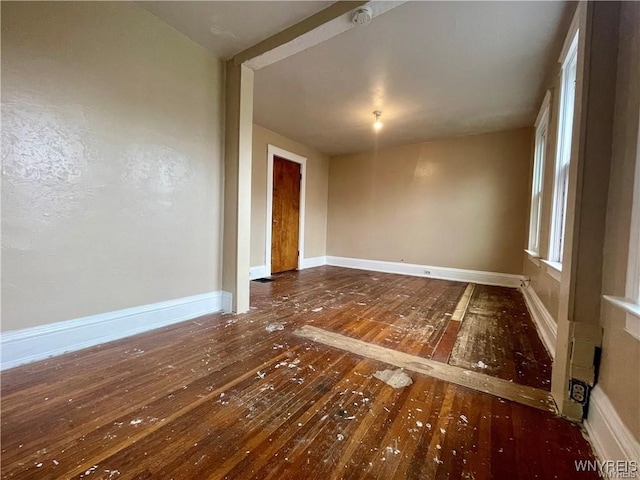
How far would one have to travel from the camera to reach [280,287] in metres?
3.96

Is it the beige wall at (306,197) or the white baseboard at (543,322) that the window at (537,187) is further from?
the beige wall at (306,197)

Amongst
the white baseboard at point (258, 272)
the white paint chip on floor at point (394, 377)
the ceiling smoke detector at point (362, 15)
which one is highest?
the ceiling smoke detector at point (362, 15)

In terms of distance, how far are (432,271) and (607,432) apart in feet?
13.4

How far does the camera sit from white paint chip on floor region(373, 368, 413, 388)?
5.12ft

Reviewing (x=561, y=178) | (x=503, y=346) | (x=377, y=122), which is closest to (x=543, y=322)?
(x=503, y=346)

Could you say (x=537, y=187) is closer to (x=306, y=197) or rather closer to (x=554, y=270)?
(x=554, y=270)

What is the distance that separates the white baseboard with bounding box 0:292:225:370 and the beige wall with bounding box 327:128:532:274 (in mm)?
3908

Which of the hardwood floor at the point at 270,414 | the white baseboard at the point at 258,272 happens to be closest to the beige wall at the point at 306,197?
the white baseboard at the point at 258,272

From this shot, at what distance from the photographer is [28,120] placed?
161 cm

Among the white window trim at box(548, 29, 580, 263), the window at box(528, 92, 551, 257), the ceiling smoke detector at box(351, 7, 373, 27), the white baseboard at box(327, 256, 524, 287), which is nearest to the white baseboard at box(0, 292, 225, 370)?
the ceiling smoke detector at box(351, 7, 373, 27)

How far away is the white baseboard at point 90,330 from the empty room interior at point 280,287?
0.01m

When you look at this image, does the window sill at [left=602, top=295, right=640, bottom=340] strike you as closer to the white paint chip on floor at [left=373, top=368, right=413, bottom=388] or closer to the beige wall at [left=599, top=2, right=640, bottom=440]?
the beige wall at [left=599, top=2, right=640, bottom=440]

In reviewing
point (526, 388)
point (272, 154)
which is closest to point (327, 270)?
point (272, 154)

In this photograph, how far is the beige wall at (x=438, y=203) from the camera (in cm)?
434
